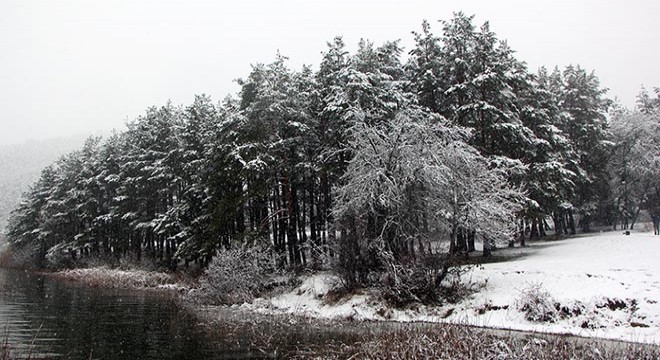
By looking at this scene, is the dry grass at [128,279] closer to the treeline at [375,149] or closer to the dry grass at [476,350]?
the treeline at [375,149]

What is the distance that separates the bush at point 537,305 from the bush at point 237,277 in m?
13.8

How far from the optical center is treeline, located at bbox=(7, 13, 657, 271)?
23844 mm

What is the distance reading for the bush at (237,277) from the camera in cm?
2673

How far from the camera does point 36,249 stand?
68.7m

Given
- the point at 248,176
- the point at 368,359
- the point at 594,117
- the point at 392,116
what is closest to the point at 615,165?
the point at 594,117

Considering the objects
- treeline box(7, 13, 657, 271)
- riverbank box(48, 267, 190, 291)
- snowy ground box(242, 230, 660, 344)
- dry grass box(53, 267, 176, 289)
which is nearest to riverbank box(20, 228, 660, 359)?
snowy ground box(242, 230, 660, 344)

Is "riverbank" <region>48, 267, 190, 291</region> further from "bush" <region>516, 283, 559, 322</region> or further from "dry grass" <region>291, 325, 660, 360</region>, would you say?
"dry grass" <region>291, 325, 660, 360</region>

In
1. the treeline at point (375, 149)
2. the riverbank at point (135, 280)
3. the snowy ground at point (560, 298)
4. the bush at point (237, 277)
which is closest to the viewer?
the snowy ground at point (560, 298)

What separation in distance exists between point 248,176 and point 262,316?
1103 cm

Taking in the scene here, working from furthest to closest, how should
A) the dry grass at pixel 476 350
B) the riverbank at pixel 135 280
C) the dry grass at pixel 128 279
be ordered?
the dry grass at pixel 128 279 → the riverbank at pixel 135 280 → the dry grass at pixel 476 350

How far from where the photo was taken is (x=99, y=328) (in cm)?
1936

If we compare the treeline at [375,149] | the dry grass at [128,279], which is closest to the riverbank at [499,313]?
the treeline at [375,149]

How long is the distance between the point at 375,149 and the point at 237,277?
10.5 m

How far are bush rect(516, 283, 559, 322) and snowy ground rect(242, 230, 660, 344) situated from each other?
13 centimetres
